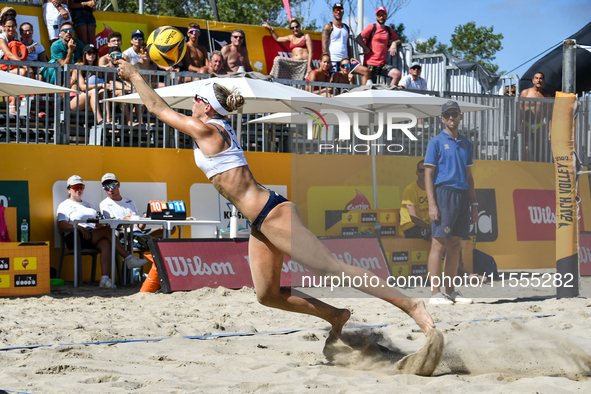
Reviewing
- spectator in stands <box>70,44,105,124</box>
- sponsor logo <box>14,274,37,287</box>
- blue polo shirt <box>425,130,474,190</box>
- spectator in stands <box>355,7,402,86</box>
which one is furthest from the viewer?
spectator in stands <box>355,7,402,86</box>

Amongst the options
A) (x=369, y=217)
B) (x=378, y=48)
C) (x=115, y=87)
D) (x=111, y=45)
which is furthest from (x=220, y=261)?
(x=378, y=48)

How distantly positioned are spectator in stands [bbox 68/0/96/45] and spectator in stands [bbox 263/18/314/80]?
128 inches

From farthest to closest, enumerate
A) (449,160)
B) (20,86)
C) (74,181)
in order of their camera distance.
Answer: (74,181), (20,86), (449,160)

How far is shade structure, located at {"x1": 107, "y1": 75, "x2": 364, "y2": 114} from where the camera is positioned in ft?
25.9

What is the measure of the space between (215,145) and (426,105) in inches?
227

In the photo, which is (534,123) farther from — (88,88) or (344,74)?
(88,88)

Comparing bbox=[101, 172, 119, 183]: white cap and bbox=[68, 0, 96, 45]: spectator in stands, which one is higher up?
bbox=[68, 0, 96, 45]: spectator in stands

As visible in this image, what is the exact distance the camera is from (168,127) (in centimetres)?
947

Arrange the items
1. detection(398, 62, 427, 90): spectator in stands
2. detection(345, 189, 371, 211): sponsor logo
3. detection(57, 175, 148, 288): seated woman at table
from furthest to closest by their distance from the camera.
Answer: detection(398, 62, 427, 90): spectator in stands, detection(345, 189, 371, 211): sponsor logo, detection(57, 175, 148, 288): seated woman at table

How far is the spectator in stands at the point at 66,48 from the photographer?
32.4ft

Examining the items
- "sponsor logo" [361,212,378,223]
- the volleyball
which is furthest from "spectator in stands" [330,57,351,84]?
"sponsor logo" [361,212,378,223]

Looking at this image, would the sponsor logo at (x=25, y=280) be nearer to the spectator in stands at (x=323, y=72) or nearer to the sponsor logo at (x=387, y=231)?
the sponsor logo at (x=387, y=231)

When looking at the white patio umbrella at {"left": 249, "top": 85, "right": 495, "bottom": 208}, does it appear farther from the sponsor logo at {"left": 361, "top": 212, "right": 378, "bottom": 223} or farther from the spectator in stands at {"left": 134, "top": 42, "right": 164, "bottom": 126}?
the spectator in stands at {"left": 134, "top": 42, "right": 164, "bottom": 126}

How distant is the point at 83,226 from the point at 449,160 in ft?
15.4
